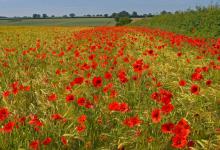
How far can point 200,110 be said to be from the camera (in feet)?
14.1

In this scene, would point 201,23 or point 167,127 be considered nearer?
point 167,127

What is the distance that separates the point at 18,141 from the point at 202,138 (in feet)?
5.22

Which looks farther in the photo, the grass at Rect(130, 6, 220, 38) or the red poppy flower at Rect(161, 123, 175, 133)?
the grass at Rect(130, 6, 220, 38)

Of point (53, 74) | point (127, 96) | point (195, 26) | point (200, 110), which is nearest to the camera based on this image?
point (200, 110)

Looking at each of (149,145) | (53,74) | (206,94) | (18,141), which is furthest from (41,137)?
(53,74)

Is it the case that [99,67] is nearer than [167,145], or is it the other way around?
[167,145]

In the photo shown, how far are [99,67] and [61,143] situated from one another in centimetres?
351

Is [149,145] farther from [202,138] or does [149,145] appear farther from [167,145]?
[202,138]

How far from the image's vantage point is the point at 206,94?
4.86 meters

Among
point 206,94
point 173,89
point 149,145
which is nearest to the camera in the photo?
point 149,145

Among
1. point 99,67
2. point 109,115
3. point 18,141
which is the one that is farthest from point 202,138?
point 99,67

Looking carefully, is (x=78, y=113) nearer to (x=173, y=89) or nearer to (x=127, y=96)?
(x=127, y=96)

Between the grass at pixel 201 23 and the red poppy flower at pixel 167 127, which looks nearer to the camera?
the red poppy flower at pixel 167 127

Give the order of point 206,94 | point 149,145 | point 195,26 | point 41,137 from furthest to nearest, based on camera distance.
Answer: point 195,26, point 206,94, point 41,137, point 149,145
